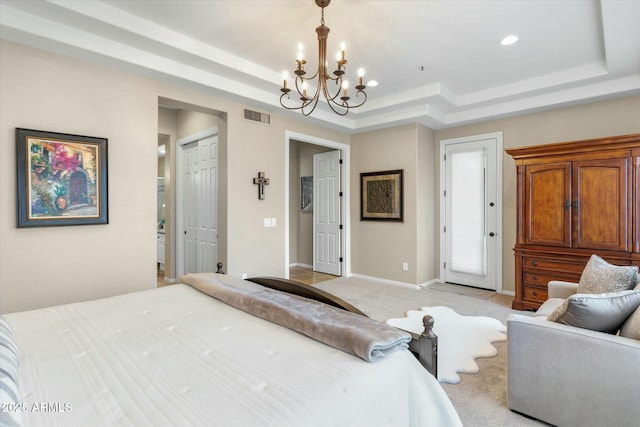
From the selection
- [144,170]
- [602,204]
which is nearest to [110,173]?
[144,170]

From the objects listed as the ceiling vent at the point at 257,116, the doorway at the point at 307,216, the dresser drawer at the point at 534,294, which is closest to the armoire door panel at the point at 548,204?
the dresser drawer at the point at 534,294

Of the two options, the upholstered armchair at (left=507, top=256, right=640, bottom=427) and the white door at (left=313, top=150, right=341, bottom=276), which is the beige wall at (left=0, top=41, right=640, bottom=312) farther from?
the upholstered armchair at (left=507, top=256, right=640, bottom=427)

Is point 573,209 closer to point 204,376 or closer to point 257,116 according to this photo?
point 257,116

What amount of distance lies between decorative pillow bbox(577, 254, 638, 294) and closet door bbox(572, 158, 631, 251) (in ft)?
3.86

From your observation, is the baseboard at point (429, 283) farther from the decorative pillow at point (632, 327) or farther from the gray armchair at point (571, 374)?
the decorative pillow at point (632, 327)

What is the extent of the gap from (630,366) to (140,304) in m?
2.65

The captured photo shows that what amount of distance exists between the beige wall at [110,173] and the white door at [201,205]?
2.04ft

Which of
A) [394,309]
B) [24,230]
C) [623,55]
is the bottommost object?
[394,309]

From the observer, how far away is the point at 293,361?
124 centimetres

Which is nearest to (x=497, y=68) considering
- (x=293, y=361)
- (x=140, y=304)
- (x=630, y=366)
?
(x=630, y=366)

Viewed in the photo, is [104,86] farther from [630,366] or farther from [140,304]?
[630,366]

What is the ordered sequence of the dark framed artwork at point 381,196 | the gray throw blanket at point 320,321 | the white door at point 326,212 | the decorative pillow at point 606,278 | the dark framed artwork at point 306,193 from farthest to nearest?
the dark framed artwork at point 306,193 → the white door at point 326,212 → the dark framed artwork at point 381,196 → the decorative pillow at point 606,278 → the gray throw blanket at point 320,321

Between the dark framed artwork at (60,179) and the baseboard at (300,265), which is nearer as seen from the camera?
the dark framed artwork at (60,179)

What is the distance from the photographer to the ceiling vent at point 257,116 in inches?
158
